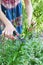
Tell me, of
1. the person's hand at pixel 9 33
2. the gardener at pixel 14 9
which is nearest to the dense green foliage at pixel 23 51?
the person's hand at pixel 9 33

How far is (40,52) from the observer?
128 cm

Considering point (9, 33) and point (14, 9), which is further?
point (14, 9)

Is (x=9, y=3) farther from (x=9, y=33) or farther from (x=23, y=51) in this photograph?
(x=23, y=51)

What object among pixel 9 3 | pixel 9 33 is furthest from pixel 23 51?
pixel 9 3

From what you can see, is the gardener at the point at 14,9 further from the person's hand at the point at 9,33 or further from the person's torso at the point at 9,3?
the person's hand at the point at 9,33

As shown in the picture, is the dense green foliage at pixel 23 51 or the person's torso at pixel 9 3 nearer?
the dense green foliage at pixel 23 51

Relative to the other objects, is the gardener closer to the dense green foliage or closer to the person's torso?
the person's torso

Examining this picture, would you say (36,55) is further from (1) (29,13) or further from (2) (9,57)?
(1) (29,13)

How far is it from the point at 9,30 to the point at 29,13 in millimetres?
592

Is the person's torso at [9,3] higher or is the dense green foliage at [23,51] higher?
the person's torso at [9,3]

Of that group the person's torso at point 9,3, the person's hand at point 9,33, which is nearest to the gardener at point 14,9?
the person's torso at point 9,3

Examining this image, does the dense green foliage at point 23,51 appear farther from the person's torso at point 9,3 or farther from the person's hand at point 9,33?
the person's torso at point 9,3

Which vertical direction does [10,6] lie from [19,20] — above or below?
above

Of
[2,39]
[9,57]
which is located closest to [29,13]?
[2,39]
